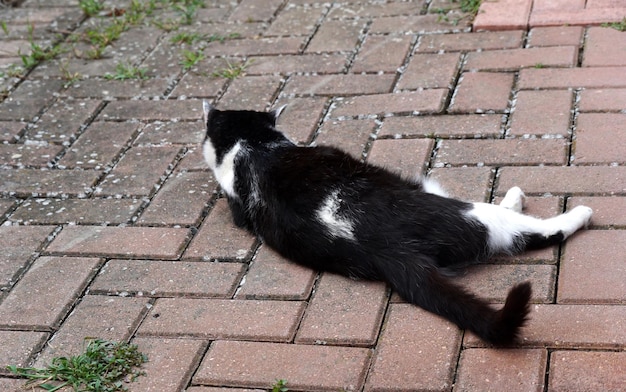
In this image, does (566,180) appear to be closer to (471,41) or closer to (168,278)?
(471,41)

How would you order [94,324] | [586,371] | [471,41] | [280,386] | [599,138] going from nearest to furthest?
[586,371], [280,386], [94,324], [599,138], [471,41]

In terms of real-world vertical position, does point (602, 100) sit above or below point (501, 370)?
below

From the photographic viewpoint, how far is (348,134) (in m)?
3.96

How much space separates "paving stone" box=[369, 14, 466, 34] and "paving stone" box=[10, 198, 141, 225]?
1.89 meters

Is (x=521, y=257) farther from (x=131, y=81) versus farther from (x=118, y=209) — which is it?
(x=131, y=81)

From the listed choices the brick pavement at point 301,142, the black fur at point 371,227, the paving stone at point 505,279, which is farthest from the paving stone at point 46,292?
the paving stone at point 505,279

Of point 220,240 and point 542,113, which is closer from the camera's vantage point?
point 220,240

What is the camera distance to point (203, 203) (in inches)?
144

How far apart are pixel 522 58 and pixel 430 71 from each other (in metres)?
0.46

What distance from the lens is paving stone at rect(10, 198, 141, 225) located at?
3.61 meters

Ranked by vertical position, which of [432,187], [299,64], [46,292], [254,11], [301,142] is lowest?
[254,11]

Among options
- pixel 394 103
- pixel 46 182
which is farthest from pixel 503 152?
pixel 46 182

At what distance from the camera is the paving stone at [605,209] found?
3.10 m

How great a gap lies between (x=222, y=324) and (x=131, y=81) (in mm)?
2221
